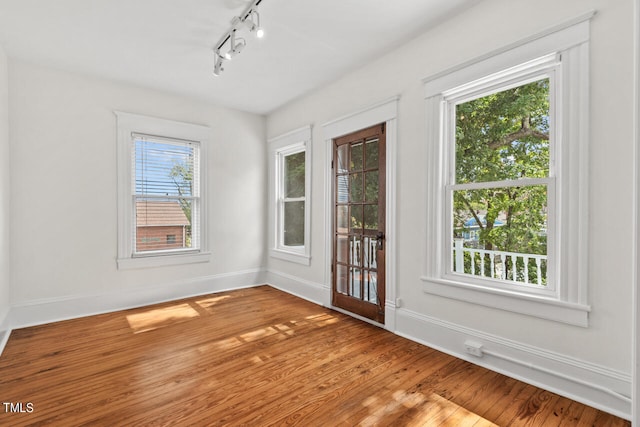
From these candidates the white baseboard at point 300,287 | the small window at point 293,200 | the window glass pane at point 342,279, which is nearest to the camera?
the window glass pane at point 342,279

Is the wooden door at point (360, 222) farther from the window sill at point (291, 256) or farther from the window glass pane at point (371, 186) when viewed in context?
the window sill at point (291, 256)

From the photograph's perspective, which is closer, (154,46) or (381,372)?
(381,372)

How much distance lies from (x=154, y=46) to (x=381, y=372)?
354 centimetres

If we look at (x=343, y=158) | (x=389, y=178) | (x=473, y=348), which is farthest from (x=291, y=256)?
(x=473, y=348)

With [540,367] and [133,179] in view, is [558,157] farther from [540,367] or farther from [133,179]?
[133,179]

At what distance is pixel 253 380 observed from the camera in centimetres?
221

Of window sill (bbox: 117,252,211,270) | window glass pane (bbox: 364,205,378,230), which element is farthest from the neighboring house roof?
window glass pane (bbox: 364,205,378,230)

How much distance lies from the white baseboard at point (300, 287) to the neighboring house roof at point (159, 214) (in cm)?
157

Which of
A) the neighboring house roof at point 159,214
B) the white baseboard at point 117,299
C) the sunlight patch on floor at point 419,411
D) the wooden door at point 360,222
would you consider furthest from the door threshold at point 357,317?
the neighboring house roof at point 159,214

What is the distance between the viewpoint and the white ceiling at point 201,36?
2.42 meters

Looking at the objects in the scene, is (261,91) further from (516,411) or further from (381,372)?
(516,411)

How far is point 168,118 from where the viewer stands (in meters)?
4.17

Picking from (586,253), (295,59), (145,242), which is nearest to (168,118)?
(145,242)

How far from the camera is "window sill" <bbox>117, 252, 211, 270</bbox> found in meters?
3.85
